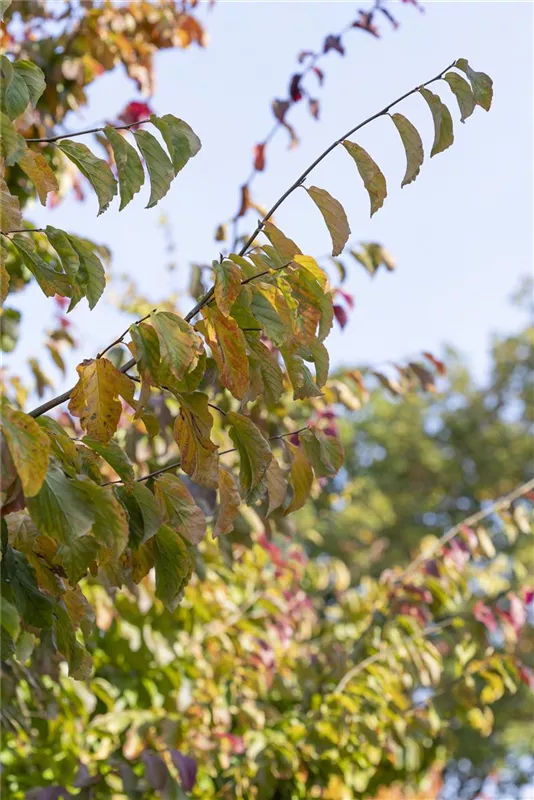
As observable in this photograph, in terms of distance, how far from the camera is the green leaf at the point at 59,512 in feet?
2.99

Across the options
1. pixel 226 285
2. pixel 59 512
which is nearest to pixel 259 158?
pixel 226 285

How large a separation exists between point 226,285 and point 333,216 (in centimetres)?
19

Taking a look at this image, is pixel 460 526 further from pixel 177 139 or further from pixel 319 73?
pixel 177 139

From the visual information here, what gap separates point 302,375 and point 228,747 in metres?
1.71

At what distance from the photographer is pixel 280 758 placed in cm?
258

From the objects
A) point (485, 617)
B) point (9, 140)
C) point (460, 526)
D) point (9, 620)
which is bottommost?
point (485, 617)

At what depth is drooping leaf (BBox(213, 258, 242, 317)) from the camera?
3.51 ft

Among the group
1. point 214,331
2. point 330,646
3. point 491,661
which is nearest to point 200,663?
point 330,646

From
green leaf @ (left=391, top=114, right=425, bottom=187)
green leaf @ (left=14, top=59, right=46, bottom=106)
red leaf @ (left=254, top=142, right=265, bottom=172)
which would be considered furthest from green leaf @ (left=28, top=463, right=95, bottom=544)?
red leaf @ (left=254, top=142, right=265, bottom=172)

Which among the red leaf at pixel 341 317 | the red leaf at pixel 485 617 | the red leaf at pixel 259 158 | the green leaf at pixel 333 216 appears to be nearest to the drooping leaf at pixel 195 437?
the green leaf at pixel 333 216

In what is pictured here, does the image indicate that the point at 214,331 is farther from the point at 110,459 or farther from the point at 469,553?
the point at 469,553

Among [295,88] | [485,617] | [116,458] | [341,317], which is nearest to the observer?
[116,458]

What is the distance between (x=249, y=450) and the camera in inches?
44.8

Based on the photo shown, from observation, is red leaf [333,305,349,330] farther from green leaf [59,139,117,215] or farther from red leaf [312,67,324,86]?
green leaf [59,139,117,215]
